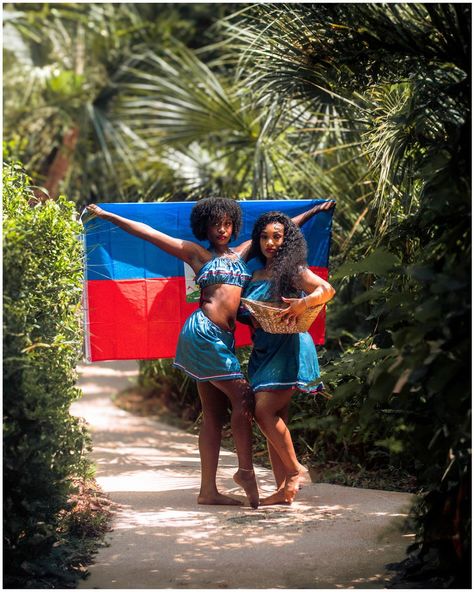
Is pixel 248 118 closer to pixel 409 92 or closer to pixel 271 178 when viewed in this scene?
pixel 271 178

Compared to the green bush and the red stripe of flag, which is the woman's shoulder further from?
the green bush

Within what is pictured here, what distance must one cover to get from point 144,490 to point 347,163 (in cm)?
316

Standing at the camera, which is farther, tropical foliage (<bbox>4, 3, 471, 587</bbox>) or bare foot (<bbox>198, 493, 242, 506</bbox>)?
bare foot (<bbox>198, 493, 242, 506</bbox>)

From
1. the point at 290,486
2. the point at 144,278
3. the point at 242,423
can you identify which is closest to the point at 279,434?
the point at 242,423

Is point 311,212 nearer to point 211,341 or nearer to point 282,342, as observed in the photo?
point 282,342

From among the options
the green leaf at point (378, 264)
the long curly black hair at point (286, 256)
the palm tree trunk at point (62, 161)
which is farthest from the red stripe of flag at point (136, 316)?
the palm tree trunk at point (62, 161)

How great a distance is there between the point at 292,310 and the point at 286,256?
12.5 inches

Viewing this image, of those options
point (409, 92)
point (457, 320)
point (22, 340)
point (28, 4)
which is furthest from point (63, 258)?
point (28, 4)

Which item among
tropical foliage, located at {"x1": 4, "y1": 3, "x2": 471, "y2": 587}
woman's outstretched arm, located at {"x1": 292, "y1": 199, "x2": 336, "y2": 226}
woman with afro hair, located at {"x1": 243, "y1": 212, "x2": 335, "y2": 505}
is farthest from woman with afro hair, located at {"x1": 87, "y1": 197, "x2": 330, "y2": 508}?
tropical foliage, located at {"x1": 4, "y1": 3, "x2": 471, "y2": 587}

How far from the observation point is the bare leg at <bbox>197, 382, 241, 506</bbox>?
17.8 feet

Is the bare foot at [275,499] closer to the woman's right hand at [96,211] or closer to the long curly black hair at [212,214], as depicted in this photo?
the long curly black hair at [212,214]

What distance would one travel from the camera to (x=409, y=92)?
5449 millimetres

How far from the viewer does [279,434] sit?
5301 mm

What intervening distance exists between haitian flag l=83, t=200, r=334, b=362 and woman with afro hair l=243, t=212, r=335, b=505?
562 millimetres
